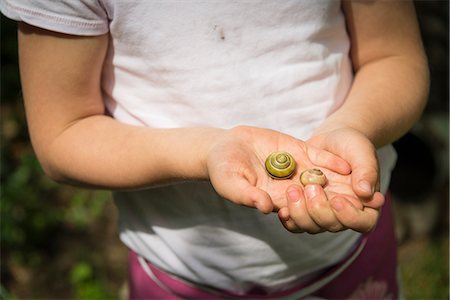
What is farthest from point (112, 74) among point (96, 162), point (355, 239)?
point (355, 239)

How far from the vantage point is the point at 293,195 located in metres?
1.08

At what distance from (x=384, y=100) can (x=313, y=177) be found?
1.11 feet

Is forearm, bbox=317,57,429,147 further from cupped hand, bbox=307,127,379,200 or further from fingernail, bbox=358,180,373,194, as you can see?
fingernail, bbox=358,180,373,194

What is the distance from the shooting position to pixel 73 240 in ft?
10.5

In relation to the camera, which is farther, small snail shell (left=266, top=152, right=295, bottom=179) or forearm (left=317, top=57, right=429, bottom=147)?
forearm (left=317, top=57, right=429, bottom=147)

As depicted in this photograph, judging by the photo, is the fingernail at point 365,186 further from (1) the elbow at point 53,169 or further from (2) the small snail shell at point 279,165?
(1) the elbow at point 53,169

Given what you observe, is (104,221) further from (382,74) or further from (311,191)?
(311,191)

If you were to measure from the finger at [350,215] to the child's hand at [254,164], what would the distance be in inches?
3.7

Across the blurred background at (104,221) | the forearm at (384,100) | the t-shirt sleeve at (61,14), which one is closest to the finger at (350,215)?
the forearm at (384,100)

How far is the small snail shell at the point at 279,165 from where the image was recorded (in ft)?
3.76

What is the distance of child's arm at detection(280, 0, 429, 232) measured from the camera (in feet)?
4.31

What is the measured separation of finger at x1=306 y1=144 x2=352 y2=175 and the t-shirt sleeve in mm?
491

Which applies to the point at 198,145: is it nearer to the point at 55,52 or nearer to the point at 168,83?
the point at 168,83

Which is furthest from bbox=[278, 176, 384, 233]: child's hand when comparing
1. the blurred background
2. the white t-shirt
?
the blurred background
